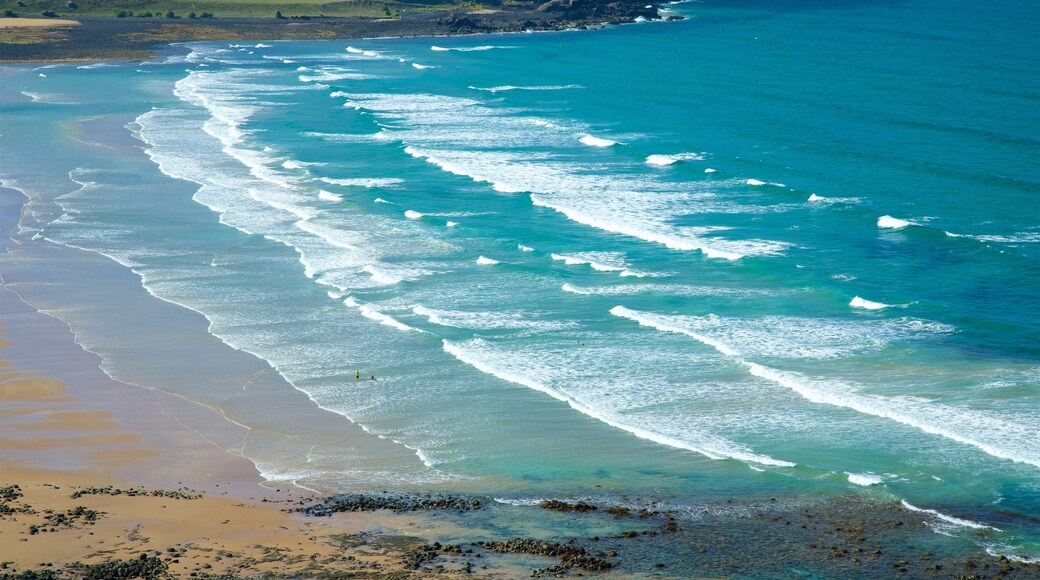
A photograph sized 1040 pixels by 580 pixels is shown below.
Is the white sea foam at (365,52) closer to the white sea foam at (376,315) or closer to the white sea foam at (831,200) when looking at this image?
the white sea foam at (831,200)

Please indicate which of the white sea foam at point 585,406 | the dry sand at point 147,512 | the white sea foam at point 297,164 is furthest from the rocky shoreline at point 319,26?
the dry sand at point 147,512

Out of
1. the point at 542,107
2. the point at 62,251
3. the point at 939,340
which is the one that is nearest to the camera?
the point at 939,340

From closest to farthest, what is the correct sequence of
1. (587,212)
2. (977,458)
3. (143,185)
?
(977,458), (587,212), (143,185)

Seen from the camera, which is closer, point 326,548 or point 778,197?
point 326,548

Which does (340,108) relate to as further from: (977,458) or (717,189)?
(977,458)

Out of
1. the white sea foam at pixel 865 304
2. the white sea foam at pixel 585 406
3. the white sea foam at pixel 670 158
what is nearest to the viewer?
the white sea foam at pixel 585 406

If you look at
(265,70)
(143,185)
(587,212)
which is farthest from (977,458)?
(265,70)
